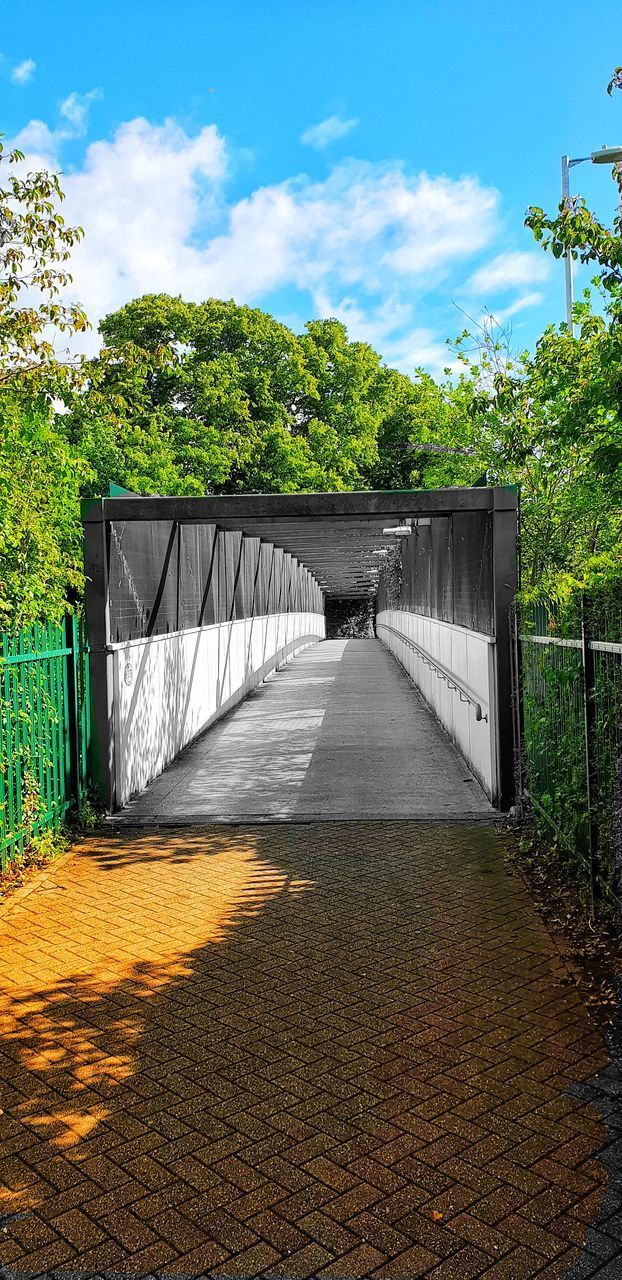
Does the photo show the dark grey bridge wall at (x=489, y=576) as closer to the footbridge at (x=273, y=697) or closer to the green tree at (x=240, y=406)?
the footbridge at (x=273, y=697)

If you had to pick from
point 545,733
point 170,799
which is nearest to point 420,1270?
point 545,733

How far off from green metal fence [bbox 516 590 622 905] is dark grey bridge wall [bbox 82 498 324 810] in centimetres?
372

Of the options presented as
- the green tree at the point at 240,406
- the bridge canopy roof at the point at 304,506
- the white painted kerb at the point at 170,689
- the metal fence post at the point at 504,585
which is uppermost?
the green tree at the point at 240,406

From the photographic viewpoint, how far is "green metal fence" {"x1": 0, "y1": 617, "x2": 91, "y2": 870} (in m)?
7.16

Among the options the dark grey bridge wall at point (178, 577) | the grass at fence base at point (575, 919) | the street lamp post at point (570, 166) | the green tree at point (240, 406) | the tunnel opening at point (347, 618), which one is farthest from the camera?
the tunnel opening at point (347, 618)

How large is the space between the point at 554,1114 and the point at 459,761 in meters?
7.82

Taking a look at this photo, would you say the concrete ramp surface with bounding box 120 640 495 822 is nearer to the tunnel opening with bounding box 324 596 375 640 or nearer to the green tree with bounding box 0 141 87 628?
the green tree with bounding box 0 141 87 628

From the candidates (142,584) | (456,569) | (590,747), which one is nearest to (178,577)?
(142,584)

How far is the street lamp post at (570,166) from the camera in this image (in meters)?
8.02

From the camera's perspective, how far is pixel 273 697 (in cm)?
2023

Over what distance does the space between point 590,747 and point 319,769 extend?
5727 millimetres

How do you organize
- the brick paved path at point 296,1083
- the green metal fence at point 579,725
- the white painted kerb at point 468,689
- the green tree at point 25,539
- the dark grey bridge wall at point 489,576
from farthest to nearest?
the white painted kerb at point 468,689 → the dark grey bridge wall at point 489,576 → the green tree at point 25,539 → the green metal fence at point 579,725 → the brick paved path at point 296,1083

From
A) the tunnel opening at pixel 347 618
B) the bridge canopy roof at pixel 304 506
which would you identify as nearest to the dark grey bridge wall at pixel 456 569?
the bridge canopy roof at pixel 304 506

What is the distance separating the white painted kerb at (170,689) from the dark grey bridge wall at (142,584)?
18 centimetres
